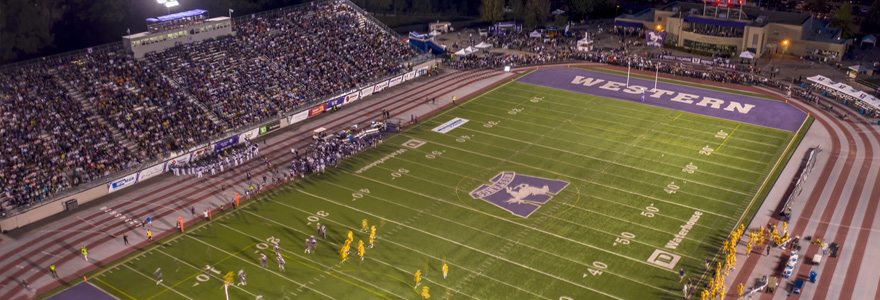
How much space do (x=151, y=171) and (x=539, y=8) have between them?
212ft

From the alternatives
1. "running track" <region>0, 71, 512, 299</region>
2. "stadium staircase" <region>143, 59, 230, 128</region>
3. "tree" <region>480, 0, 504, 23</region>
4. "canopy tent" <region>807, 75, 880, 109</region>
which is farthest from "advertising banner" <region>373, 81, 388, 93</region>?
"canopy tent" <region>807, 75, 880, 109</region>

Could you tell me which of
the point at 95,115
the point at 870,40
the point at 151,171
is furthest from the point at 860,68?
the point at 95,115

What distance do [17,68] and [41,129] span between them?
9.20 metres

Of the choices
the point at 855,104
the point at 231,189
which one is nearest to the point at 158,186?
the point at 231,189

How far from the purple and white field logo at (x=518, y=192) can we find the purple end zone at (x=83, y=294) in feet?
72.7

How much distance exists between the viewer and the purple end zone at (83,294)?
3481cm

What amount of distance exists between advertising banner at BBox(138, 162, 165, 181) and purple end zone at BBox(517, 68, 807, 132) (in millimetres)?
37234

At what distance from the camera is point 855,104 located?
63625 mm

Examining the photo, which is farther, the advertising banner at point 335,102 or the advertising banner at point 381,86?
the advertising banner at point 381,86

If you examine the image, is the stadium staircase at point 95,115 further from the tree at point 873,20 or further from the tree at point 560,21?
the tree at point 873,20

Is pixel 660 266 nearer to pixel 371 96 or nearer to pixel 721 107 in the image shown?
pixel 721 107

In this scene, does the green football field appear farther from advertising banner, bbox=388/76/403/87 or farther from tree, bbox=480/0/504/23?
tree, bbox=480/0/504/23

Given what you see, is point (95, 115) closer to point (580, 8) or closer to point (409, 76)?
point (409, 76)

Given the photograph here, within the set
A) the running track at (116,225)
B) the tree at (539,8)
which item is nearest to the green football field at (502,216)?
the running track at (116,225)
